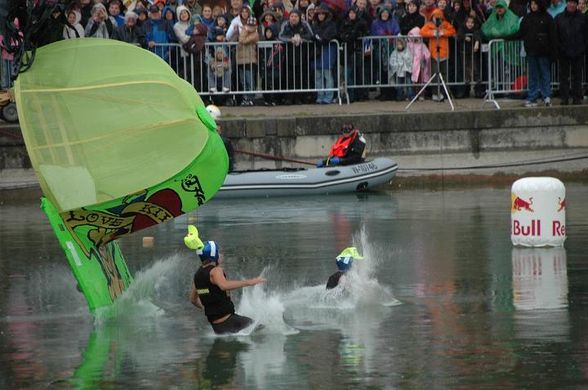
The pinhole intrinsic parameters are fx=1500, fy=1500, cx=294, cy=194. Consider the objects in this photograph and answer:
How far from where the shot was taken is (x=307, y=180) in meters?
26.2

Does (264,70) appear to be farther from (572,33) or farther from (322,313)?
(322,313)

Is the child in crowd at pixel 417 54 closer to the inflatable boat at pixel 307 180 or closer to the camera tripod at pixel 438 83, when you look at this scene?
the camera tripod at pixel 438 83

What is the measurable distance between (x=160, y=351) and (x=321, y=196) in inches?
505

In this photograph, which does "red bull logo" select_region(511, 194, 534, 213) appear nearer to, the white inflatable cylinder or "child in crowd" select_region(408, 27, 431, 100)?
the white inflatable cylinder

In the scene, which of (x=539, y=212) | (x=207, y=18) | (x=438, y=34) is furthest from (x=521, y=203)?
(x=207, y=18)

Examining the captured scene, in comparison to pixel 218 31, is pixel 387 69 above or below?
below

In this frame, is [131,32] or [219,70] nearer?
[131,32]

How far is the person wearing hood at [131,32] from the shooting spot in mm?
27219

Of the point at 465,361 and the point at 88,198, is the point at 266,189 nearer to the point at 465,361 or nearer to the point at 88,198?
the point at 88,198

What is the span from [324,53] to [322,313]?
45.5 ft

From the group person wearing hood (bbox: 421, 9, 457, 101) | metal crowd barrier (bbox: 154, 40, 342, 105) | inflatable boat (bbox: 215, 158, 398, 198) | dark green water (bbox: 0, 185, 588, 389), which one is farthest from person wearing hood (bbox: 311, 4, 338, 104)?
dark green water (bbox: 0, 185, 588, 389)

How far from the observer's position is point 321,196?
1041 inches

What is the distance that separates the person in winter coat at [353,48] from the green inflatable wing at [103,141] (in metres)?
13.4

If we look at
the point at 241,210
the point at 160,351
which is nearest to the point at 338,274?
the point at 160,351
